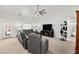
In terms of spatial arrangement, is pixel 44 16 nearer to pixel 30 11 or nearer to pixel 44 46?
pixel 30 11

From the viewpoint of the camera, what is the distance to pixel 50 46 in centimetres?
245

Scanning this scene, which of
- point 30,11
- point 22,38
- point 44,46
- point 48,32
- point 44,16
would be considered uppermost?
point 30,11

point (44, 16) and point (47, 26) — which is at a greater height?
point (44, 16)

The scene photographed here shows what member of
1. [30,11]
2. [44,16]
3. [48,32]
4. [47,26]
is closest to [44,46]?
[48,32]

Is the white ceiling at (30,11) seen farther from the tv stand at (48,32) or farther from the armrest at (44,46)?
the armrest at (44,46)

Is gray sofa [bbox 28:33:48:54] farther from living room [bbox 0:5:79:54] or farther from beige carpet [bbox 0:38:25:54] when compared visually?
beige carpet [bbox 0:38:25:54]

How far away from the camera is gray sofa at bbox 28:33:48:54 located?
8.09 ft

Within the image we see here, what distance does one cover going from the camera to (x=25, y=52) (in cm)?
248

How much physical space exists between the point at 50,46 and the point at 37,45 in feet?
0.89

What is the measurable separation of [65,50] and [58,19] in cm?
66

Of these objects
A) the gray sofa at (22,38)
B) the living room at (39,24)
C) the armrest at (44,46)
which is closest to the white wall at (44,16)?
the living room at (39,24)

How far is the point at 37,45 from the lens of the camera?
249cm
